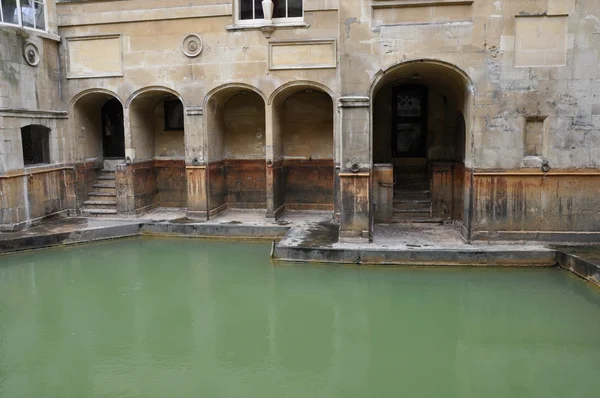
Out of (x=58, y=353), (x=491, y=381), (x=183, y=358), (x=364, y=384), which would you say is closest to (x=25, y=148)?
(x=58, y=353)

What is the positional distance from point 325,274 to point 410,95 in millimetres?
6544

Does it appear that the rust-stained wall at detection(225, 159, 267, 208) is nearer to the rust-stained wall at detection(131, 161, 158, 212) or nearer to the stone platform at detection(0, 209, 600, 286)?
the stone platform at detection(0, 209, 600, 286)

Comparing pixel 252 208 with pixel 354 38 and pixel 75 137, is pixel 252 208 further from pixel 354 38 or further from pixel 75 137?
pixel 354 38

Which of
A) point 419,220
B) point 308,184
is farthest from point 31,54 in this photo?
point 419,220

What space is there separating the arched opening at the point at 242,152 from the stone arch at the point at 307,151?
66cm

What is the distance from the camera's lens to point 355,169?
9.69 m

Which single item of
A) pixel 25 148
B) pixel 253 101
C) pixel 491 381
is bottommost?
pixel 491 381

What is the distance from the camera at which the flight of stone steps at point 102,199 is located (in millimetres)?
13344

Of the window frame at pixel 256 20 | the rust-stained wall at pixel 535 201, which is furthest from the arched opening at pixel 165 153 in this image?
the rust-stained wall at pixel 535 201

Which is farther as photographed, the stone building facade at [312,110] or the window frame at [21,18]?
the window frame at [21,18]

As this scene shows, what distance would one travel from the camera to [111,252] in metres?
10.9

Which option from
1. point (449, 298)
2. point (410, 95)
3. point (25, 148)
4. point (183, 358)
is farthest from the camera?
point (410, 95)

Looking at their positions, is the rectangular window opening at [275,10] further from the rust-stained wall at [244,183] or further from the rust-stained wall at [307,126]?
the rust-stained wall at [244,183]

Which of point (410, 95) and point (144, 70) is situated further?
point (410, 95)
